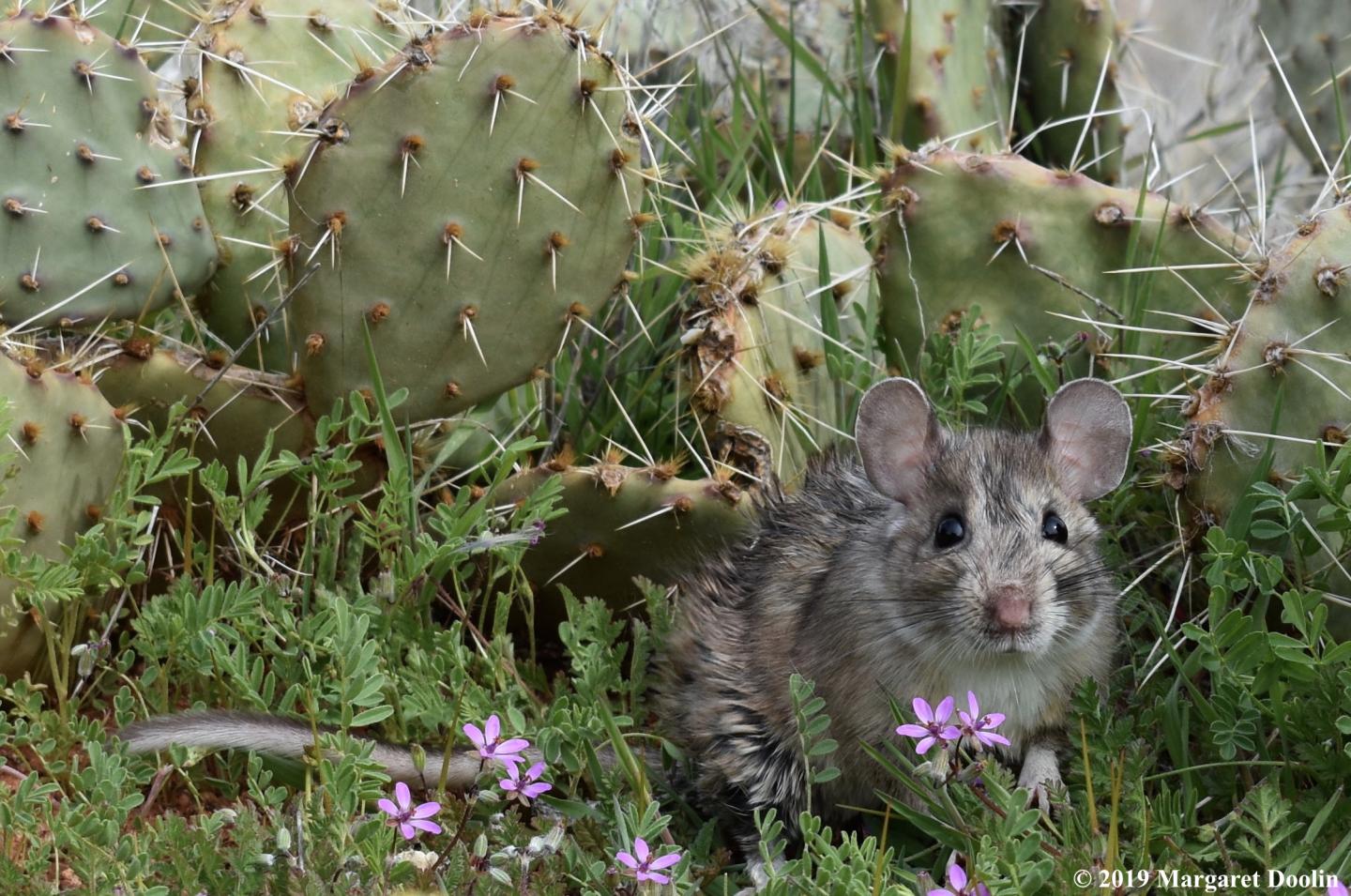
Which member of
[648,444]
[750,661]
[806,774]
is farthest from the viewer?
[648,444]

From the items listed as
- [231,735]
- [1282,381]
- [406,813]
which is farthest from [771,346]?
[406,813]

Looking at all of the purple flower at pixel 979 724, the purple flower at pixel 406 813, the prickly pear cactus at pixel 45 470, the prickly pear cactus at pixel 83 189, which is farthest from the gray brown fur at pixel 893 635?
the prickly pear cactus at pixel 83 189

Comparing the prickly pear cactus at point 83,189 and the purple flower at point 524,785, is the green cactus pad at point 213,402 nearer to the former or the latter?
the prickly pear cactus at point 83,189

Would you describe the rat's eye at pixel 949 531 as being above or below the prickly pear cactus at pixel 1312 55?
below

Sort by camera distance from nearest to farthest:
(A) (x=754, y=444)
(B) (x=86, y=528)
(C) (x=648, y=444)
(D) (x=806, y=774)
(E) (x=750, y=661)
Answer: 1. (D) (x=806, y=774)
2. (E) (x=750, y=661)
3. (B) (x=86, y=528)
4. (A) (x=754, y=444)
5. (C) (x=648, y=444)

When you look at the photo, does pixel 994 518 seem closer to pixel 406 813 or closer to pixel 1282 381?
pixel 1282 381

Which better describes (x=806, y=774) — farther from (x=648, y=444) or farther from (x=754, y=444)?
(x=648, y=444)

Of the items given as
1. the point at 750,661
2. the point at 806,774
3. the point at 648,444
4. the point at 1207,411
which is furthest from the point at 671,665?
the point at 1207,411

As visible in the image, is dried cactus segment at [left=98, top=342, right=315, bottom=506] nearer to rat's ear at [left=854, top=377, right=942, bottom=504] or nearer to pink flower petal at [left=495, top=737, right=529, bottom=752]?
pink flower petal at [left=495, top=737, right=529, bottom=752]
